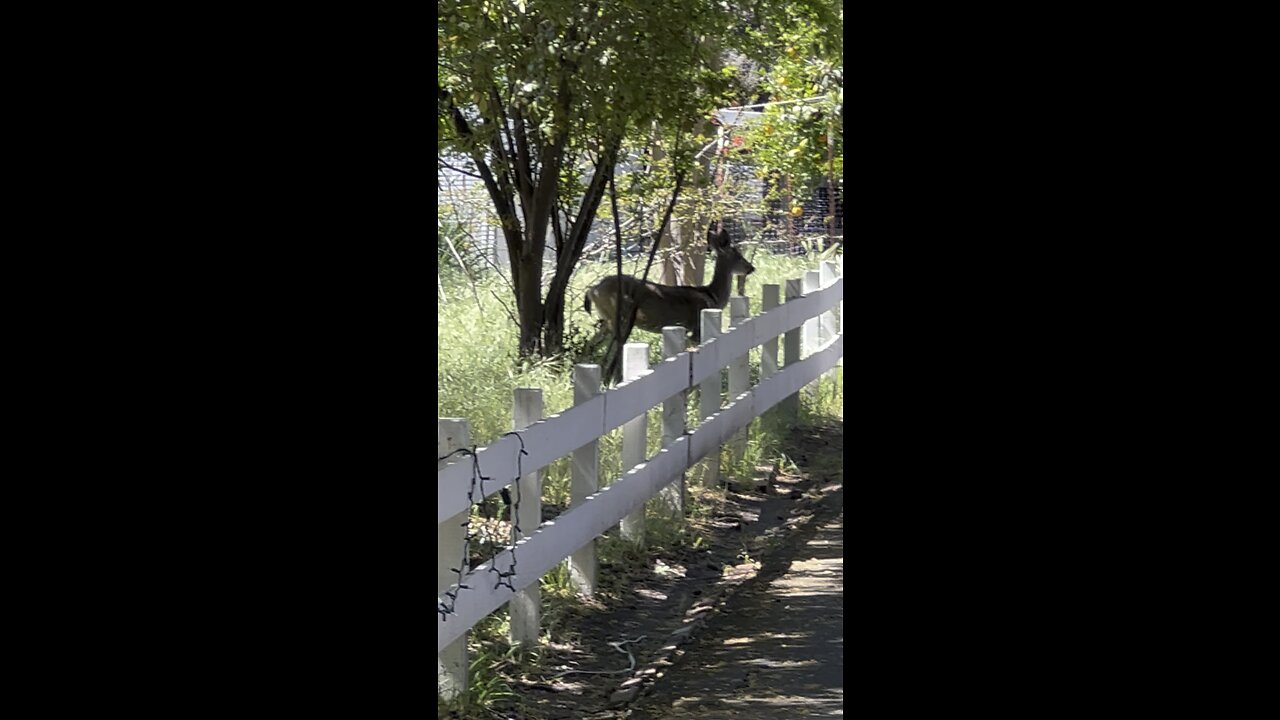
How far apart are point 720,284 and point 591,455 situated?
365 cm

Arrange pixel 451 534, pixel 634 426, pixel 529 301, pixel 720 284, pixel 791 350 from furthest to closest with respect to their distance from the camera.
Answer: pixel 791 350 → pixel 720 284 → pixel 529 301 → pixel 634 426 → pixel 451 534

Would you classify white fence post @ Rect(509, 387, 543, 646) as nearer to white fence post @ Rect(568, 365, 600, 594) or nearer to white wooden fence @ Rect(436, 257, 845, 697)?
white wooden fence @ Rect(436, 257, 845, 697)

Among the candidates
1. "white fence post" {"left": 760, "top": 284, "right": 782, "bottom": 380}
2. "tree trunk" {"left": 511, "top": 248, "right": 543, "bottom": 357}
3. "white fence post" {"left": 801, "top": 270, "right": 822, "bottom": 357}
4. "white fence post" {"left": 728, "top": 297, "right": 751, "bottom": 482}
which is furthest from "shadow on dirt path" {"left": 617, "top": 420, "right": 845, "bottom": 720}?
"white fence post" {"left": 801, "top": 270, "right": 822, "bottom": 357}

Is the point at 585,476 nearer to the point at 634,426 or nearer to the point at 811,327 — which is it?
the point at 634,426

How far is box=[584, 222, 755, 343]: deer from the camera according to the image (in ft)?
27.6

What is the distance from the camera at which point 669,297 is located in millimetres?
8672

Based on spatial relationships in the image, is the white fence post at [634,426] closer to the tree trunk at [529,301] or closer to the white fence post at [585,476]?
the white fence post at [585,476]

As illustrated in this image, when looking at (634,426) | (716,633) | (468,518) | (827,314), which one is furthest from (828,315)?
(468,518)

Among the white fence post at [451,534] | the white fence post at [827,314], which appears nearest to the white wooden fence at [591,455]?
the white fence post at [451,534]

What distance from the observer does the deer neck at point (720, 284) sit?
29.0ft

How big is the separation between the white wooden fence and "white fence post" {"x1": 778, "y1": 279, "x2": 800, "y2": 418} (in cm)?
4

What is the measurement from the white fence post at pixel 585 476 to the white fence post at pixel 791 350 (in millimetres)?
3567
